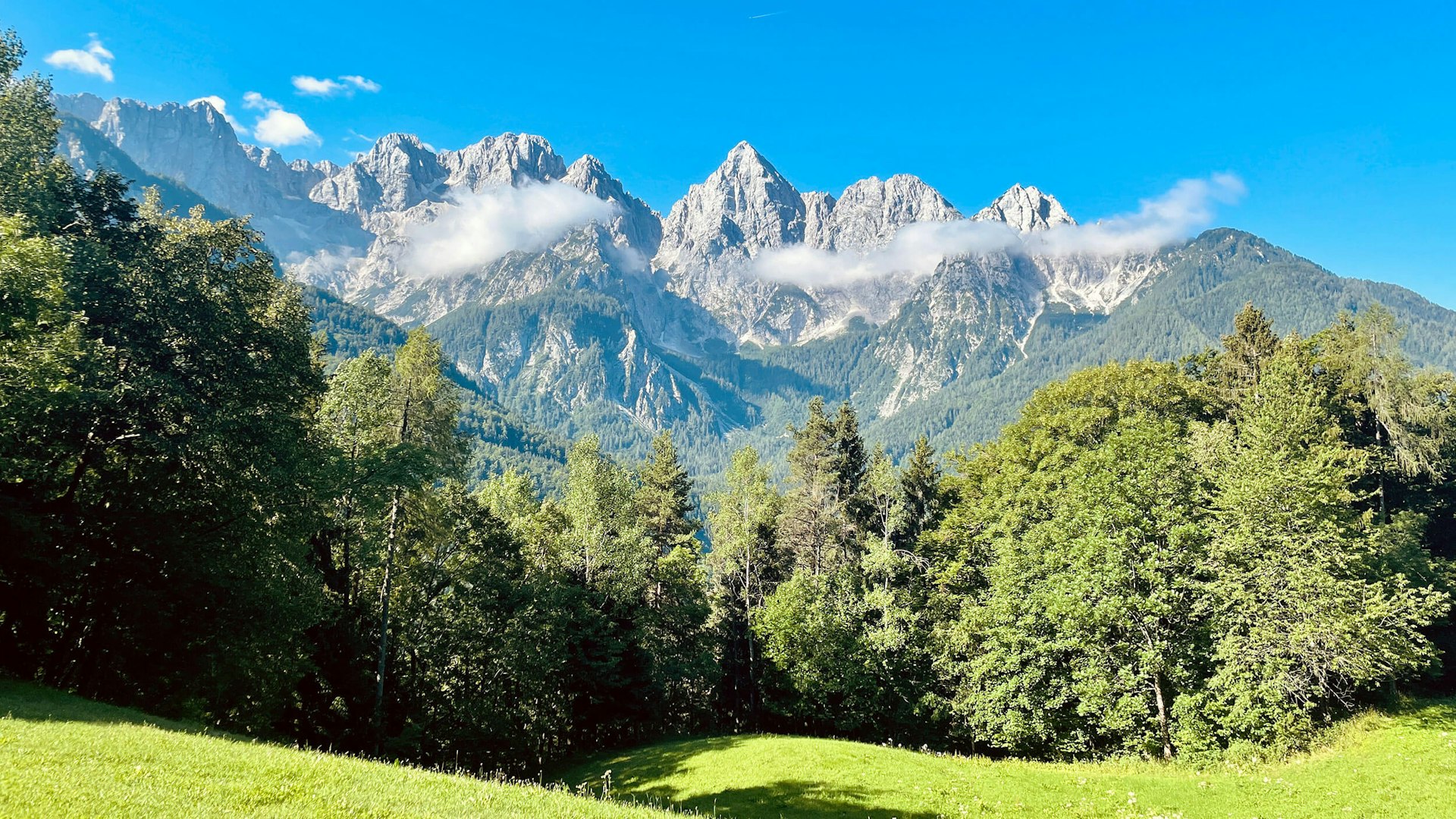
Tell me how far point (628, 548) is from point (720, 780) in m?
19.0

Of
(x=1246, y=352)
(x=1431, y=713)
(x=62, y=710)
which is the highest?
(x=1246, y=352)

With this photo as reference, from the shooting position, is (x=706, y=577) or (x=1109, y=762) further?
(x=706, y=577)

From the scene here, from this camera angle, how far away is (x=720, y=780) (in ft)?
91.7

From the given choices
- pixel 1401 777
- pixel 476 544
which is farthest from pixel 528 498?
pixel 1401 777

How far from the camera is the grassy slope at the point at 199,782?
30.3 ft

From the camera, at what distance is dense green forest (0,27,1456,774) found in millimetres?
23406

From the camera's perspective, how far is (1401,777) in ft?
74.3

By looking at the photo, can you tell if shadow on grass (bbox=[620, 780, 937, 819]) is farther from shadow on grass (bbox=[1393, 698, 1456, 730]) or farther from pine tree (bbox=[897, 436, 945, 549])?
pine tree (bbox=[897, 436, 945, 549])

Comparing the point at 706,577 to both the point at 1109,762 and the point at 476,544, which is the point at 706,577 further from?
the point at 1109,762

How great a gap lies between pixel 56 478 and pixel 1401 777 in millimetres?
48544

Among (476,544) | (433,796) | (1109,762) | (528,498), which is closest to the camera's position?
(433,796)

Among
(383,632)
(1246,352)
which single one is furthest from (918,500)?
(383,632)

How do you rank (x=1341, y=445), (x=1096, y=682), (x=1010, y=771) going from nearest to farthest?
(x=1010, y=771) < (x=1096, y=682) < (x=1341, y=445)

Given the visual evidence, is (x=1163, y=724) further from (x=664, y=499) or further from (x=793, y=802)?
(x=664, y=499)
